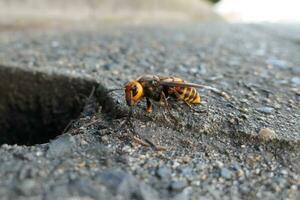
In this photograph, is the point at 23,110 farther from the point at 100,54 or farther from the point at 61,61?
the point at 100,54

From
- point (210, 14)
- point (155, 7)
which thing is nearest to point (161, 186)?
point (155, 7)

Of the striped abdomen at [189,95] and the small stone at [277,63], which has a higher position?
the striped abdomen at [189,95]

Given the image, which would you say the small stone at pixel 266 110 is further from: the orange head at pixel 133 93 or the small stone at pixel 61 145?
the small stone at pixel 61 145

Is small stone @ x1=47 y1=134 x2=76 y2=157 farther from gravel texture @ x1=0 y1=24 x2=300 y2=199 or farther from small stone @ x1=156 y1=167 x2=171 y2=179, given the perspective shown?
small stone @ x1=156 y1=167 x2=171 y2=179

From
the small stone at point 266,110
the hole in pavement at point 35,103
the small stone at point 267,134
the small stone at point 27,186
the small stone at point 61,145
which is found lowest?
the hole in pavement at point 35,103

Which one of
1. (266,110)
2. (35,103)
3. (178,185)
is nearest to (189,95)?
(266,110)

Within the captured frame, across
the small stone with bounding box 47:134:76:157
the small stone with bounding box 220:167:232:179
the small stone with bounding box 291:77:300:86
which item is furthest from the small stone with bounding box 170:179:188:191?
the small stone with bounding box 291:77:300:86

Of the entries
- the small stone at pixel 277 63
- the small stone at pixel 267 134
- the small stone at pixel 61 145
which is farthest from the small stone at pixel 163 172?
the small stone at pixel 277 63
